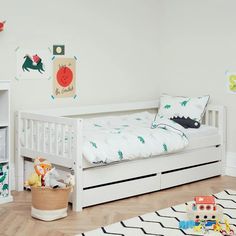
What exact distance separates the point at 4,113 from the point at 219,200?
171 cm

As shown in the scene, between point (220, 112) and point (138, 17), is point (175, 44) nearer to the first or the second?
point (138, 17)

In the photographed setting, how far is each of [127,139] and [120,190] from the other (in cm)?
38

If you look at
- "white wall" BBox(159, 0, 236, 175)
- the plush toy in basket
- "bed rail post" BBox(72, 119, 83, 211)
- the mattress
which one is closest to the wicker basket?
the plush toy in basket

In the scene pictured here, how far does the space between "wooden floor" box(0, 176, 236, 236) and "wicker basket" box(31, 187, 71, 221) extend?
1.8 inches

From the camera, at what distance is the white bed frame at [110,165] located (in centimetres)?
351

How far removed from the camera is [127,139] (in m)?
3.77

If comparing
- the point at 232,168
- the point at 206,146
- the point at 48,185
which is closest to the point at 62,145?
the point at 48,185

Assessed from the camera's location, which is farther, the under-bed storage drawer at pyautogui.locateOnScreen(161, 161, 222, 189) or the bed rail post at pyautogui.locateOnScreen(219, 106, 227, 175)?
the bed rail post at pyautogui.locateOnScreen(219, 106, 227, 175)

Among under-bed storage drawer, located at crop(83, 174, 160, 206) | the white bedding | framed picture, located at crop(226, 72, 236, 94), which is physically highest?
framed picture, located at crop(226, 72, 236, 94)

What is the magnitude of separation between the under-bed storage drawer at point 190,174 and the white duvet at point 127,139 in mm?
244

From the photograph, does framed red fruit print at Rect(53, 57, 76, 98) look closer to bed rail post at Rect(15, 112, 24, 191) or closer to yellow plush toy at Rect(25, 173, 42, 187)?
bed rail post at Rect(15, 112, 24, 191)

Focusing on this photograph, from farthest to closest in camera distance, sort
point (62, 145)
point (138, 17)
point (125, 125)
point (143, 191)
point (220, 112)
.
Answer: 1. point (138, 17)
2. point (220, 112)
3. point (125, 125)
4. point (143, 191)
5. point (62, 145)

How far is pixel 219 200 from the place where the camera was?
373 cm

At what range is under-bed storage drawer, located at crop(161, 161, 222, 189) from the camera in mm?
4113
